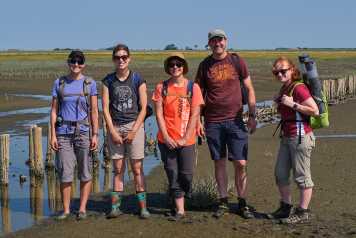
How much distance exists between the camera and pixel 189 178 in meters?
7.66

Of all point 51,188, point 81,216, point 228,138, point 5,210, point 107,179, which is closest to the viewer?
point 228,138

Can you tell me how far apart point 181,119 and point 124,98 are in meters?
0.75

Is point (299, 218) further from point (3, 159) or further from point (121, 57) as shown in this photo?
point (3, 159)

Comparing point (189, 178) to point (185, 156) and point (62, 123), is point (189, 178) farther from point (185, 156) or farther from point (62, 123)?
point (62, 123)

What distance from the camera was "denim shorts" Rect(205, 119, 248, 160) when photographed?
7.57 m

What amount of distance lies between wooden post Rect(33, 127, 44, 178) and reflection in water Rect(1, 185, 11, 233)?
2.73 feet

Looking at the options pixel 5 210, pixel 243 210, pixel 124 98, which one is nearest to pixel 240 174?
pixel 243 210

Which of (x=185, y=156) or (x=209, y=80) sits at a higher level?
(x=209, y=80)

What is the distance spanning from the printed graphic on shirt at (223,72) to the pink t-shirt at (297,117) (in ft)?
2.18

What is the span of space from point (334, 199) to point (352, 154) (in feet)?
16.4

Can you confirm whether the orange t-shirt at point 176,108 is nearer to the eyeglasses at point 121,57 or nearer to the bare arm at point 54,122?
the eyeglasses at point 121,57

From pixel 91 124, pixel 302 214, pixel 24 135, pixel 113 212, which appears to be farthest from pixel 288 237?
pixel 24 135

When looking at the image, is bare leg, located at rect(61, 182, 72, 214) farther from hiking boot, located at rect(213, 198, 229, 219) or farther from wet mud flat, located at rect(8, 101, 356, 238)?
hiking boot, located at rect(213, 198, 229, 219)

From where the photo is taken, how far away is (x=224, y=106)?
7.52 meters
